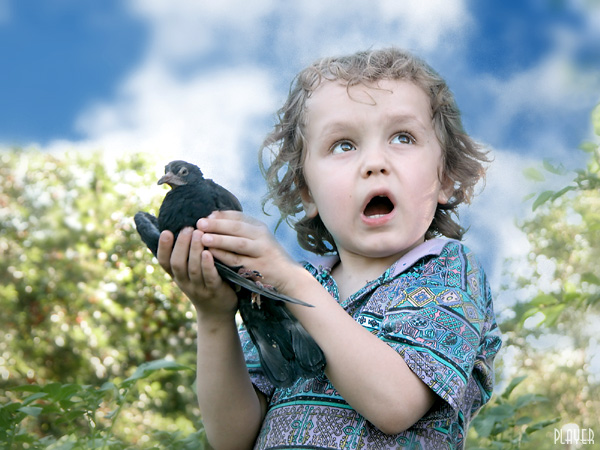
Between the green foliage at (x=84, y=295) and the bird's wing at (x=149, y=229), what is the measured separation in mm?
2553

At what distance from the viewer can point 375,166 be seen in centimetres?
108

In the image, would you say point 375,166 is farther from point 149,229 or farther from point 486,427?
point 486,427

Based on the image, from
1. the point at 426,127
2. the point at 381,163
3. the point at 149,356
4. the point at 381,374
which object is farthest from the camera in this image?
the point at 149,356

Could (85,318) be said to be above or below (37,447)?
above

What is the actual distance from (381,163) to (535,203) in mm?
508

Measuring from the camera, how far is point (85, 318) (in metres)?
4.07

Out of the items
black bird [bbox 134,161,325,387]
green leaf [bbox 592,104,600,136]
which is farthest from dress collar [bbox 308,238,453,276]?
green leaf [bbox 592,104,600,136]

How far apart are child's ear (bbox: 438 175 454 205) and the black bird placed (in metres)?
0.44

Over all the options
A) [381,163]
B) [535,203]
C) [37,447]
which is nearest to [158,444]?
[37,447]

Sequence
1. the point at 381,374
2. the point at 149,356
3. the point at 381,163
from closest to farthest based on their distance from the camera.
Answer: the point at 381,374
the point at 381,163
the point at 149,356

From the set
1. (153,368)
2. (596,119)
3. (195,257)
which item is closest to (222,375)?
(153,368)

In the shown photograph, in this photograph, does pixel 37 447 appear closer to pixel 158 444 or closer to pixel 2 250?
pixel 158 444

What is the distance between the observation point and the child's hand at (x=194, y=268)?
3.03 feet

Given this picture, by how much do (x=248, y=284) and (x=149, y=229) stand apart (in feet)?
0.58
